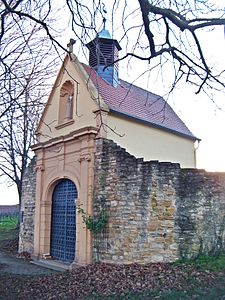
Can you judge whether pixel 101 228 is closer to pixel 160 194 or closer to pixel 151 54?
pixel 160 194

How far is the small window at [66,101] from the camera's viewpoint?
48.1ft

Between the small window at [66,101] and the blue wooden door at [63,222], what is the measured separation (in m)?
2.63

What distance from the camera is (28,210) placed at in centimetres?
1600

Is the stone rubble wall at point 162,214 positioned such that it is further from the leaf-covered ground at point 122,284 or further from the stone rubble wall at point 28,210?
the stone rubble wall at point 28,210

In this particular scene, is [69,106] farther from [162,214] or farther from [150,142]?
[162,214]

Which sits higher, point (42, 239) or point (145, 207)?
point (145, 207)

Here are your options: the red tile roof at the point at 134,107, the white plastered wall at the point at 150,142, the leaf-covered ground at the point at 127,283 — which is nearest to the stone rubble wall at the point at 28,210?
the leaf-covered ground at the point at 127,283

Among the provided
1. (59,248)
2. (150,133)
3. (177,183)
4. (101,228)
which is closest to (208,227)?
(177,183)

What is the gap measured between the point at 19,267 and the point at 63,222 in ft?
7.44

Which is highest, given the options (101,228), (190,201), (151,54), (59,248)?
(151,54)

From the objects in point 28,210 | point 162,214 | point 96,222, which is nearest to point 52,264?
point 96,222

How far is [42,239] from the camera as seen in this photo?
1451cm

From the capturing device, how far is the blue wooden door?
526 inches

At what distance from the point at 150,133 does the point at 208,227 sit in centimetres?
483
